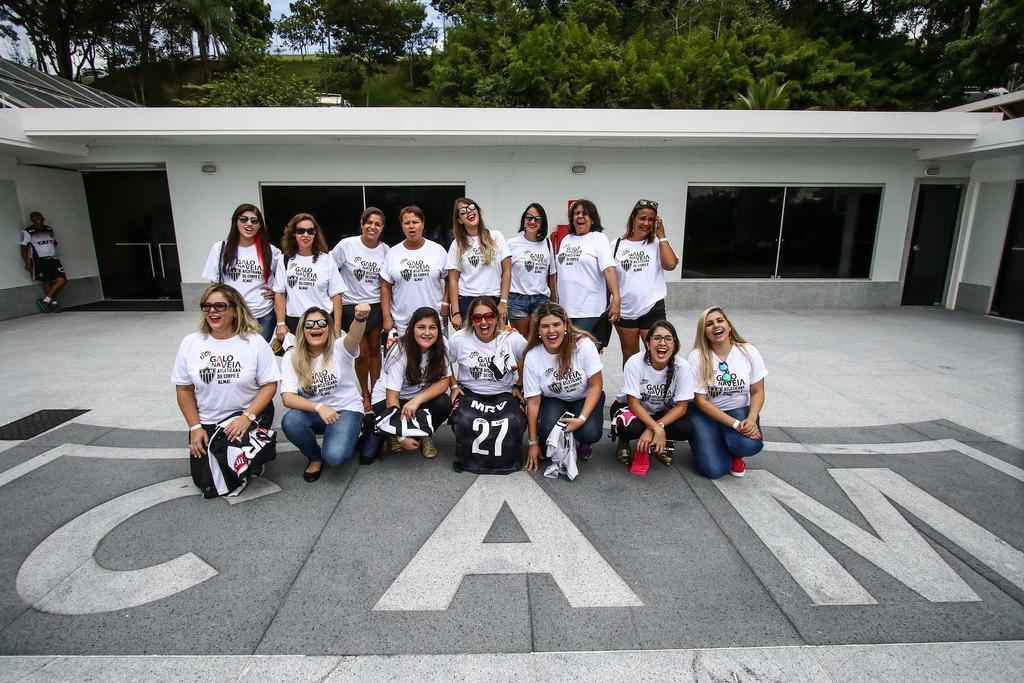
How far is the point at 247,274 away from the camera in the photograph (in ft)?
13.9

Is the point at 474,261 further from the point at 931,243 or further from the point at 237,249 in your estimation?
the point at 931,243

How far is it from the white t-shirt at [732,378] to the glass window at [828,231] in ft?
21.7

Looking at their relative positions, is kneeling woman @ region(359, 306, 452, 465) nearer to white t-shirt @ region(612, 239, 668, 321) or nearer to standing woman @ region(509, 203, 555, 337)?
standing woman @ region(509, 203, 555, 337)

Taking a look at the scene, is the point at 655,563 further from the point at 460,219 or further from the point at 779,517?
the point at 460,219

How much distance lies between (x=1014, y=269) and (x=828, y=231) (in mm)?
2638

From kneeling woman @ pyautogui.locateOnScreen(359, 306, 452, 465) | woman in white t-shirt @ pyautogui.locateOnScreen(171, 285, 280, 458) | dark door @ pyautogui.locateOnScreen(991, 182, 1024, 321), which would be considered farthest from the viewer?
dark door @ pyautogui.locateOnScreen(991, 182, 1024, 321)

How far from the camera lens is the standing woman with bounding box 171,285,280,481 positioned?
10.4ft

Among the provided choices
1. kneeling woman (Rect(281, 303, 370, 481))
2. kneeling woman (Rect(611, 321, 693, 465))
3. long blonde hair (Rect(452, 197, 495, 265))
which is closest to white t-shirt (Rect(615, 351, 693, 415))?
kneeling woman (Rect(611, 321, 693, 465))

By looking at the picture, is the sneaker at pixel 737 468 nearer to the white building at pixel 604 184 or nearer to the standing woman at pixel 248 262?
the standing woman at pixel 248 262

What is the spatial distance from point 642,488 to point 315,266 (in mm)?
2853

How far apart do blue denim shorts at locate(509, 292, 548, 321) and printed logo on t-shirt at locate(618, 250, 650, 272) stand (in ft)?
2.18

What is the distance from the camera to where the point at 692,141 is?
802 centimetres

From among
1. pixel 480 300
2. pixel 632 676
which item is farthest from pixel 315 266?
pixel 632 676

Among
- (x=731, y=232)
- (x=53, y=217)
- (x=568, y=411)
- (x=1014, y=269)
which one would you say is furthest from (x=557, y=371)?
(x=53, y=217)
